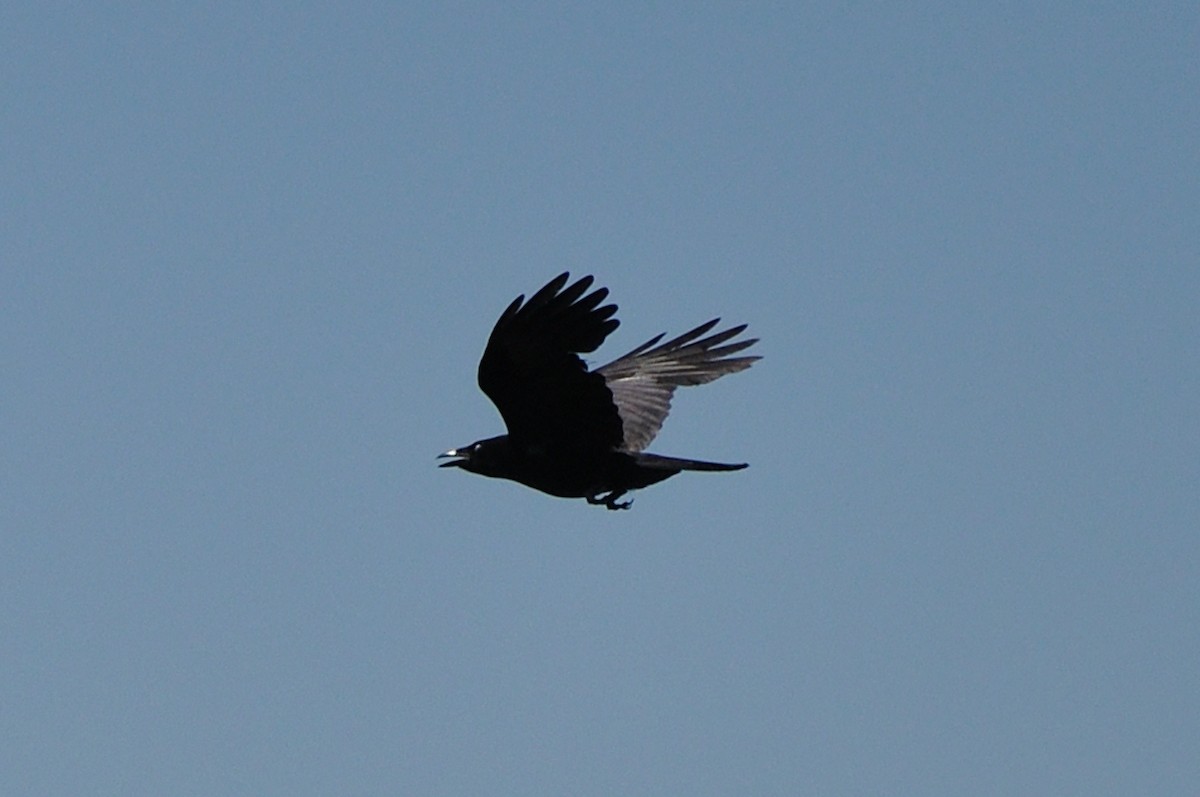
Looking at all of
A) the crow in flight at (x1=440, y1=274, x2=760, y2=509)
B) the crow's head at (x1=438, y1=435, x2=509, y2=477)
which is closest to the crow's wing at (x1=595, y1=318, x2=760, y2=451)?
the crow in flight at (x1=440, y1=274, x2=760, y2=509)

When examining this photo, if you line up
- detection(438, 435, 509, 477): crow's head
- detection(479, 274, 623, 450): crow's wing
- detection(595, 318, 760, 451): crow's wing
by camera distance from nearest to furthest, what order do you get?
1. detection(479, 274, 623, 450): crow's wing
2. detection(438, 435, 509, 477): crow's head
3. detection(595, 318, 760, 451): crow's wing

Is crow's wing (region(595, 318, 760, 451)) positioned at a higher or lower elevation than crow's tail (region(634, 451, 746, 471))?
higher

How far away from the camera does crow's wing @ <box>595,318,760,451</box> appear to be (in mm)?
26469

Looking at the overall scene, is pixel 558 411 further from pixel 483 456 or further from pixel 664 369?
pixel 664 369

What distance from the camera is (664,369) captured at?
27.1 m

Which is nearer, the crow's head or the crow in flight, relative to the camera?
the crow in flight

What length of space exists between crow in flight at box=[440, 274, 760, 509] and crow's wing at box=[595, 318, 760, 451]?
782 mm

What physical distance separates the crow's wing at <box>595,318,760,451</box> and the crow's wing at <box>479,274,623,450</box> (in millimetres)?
3235

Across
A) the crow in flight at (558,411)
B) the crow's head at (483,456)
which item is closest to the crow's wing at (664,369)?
the crow in flight at (558,411)

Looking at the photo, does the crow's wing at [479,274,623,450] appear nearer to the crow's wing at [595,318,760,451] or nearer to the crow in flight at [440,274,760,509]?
the crow in flight at [440,274,760,509]

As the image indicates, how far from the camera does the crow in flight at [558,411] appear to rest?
2142 centimetres

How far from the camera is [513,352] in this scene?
21.9 metres

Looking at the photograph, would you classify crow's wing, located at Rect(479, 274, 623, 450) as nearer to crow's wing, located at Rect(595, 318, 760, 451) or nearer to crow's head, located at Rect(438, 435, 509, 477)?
crow's head, located at Rect(438, 435, 509, 477)

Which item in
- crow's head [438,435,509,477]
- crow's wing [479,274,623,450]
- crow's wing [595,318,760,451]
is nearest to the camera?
crow's wing [479,274,623,450]
